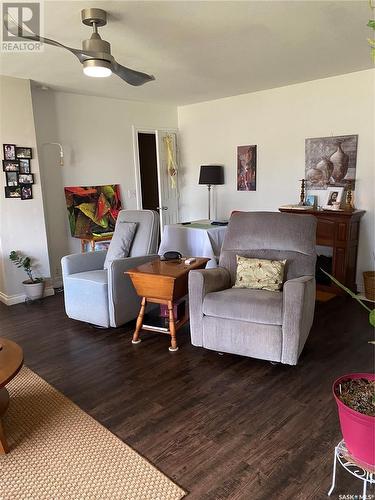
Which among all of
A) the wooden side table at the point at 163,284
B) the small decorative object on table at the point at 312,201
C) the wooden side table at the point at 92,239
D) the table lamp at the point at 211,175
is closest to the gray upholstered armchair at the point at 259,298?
the wooden side table at the point at 163,284

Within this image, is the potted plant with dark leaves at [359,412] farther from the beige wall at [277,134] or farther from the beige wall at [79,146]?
the beige wall at [79,146]

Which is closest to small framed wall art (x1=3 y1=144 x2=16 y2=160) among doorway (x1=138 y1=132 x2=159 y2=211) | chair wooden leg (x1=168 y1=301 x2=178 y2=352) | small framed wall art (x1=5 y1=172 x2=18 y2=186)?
small framed wall art (x1=5 y1=172 x2=18 y2=186)

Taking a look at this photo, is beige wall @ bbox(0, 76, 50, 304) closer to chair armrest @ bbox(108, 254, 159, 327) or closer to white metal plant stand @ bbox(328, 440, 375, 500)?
chair armrest @ bbox(108, 254, 159, 327)

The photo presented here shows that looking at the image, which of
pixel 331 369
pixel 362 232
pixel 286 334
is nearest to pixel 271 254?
pixel 286 334

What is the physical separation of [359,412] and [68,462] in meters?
1.39

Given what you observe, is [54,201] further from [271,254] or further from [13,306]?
[271,254]

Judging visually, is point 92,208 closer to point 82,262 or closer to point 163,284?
point 82,262

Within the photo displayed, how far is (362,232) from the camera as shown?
4227 millimetres

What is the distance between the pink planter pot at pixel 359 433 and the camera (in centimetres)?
134

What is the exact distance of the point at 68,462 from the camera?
1833 millimetres

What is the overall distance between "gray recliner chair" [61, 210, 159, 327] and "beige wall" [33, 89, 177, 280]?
1231 mm

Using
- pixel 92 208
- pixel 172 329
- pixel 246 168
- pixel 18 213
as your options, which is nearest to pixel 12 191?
pixel 18 213

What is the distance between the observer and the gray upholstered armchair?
252 centimetres

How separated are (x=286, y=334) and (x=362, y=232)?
90.7 inches
